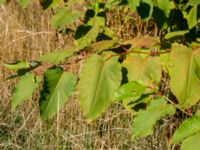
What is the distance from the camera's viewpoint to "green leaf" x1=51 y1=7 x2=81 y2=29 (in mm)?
1399

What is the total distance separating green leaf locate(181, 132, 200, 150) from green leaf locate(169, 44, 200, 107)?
79 mm

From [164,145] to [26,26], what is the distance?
1884 millimetres

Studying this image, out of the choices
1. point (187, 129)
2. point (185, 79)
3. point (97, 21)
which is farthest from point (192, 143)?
point (97, 21)

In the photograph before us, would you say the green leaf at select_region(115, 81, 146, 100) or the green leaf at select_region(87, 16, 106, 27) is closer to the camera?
the green leaf at select_region(115, 81, 146, 100)

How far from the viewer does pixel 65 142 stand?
6.61ft

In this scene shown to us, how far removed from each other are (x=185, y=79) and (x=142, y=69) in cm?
13

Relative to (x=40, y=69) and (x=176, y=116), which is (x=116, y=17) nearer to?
(x=176, y=116)

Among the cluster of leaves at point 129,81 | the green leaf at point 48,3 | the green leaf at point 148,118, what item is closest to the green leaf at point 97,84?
the cluster of leaves at point 129,81

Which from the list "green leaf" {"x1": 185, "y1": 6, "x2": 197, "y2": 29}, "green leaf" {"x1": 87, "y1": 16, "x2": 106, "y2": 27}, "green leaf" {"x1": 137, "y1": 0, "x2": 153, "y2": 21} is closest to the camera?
"green leaf" {"x1": 137, "y1": 0, "x2": 153, "y2": 21}

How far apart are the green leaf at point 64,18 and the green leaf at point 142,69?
0.43 metres

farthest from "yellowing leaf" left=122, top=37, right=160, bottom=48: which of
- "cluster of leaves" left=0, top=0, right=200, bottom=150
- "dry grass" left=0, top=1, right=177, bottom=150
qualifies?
"dry grass" left=0, top=1, right=177, bottom=150

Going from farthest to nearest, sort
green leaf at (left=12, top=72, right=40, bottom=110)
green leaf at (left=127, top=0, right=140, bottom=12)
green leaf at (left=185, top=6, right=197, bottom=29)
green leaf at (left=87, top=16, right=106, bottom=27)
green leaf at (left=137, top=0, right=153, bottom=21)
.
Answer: green leaf at (left=87, top=16, right=106, bottom=27)
green leaf at (left=185, top=6, right=197, bottom=29)
green leaf at (left=137, top=0, right=153, bottom=21)
green leaf at (left=127, top=0, right=140, bottom=12)
green leaf at (left=12, top=72, right=40, bottom=110)

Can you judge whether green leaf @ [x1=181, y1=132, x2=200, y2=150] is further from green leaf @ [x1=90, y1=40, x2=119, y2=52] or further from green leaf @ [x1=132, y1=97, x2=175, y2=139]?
green leaf @ [x1=90, y1=40, x2=119, y2=52]

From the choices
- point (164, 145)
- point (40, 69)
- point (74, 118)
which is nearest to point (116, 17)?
point (74, 118)
